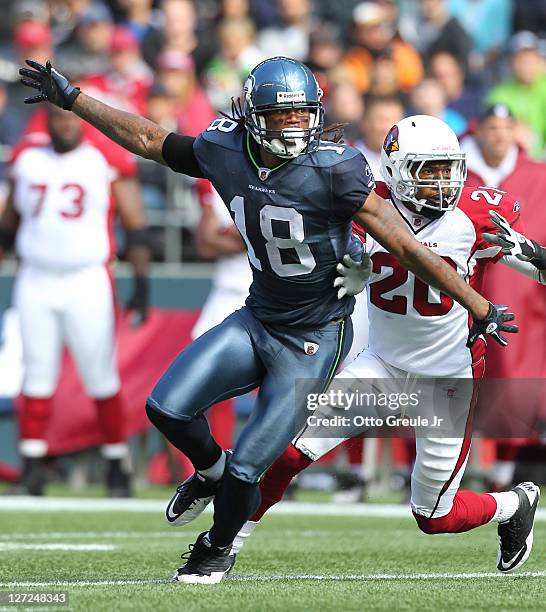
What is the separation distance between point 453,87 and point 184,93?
2071 millimetres

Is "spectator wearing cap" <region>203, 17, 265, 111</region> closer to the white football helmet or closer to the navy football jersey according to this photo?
the white football helmet

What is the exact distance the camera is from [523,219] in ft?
27.2

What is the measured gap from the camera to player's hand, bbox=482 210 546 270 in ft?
16.4

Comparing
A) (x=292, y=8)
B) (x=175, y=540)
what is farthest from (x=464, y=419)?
(x=292, y=8)

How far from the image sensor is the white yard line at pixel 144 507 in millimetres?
7883

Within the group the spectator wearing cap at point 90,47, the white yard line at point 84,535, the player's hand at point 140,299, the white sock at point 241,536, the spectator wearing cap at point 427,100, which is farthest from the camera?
the spectator wearing cap at point 90,47

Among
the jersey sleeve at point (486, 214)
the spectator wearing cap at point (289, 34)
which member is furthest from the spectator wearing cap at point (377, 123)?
the jersey sleeve at point (486, 214)

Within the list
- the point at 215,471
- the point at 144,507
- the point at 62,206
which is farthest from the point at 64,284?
the point at 215,471

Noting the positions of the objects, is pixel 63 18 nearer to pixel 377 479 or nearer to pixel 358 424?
pixel 377 479

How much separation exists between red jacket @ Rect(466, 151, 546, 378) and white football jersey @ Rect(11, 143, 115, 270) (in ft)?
7.27

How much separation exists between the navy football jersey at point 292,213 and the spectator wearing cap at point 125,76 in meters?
5.32

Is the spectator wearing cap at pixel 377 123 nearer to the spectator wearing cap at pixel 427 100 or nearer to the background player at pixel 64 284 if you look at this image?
the spectator wearing cap at pixel 427 100

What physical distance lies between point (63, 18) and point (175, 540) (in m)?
6.71

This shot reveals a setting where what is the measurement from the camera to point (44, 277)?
8.66 meters
